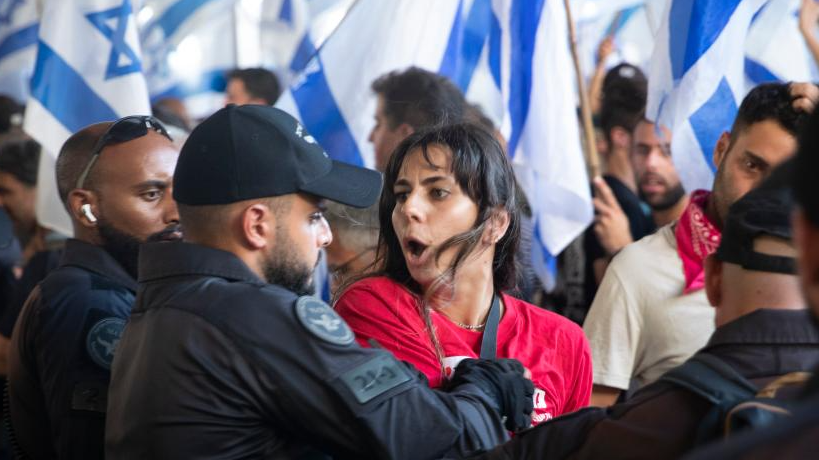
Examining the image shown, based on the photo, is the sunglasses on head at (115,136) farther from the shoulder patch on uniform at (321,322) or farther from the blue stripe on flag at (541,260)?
the blue stripe on flag at (541,260)

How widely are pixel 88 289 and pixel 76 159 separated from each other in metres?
0.66

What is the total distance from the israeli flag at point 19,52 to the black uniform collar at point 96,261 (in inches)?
278

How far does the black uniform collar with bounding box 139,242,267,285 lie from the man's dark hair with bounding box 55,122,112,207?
3.81ft

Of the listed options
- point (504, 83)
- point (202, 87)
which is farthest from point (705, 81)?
point (202, 87)

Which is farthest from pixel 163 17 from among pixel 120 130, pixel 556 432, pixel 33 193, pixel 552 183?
pixel 556 432

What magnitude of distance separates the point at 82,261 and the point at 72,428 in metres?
0.63

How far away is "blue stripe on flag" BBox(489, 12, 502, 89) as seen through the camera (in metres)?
6.14

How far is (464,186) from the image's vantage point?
370 cm

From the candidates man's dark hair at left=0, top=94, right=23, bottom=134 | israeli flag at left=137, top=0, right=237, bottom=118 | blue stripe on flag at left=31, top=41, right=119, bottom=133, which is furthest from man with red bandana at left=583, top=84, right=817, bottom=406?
israeli flag at left=137, top=0, right=237, bottom=118

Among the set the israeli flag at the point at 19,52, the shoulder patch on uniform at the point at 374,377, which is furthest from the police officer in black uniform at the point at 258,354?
the israeli flag at the point at 19,52

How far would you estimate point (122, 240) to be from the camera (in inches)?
156

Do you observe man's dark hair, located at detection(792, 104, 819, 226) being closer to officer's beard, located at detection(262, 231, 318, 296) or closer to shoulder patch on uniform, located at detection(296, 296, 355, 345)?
shoulder patch on uniform, located at detection(296, 296, 355, 345)

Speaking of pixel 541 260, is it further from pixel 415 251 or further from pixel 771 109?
pixel 415 251

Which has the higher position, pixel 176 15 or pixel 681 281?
pixel 176 15
